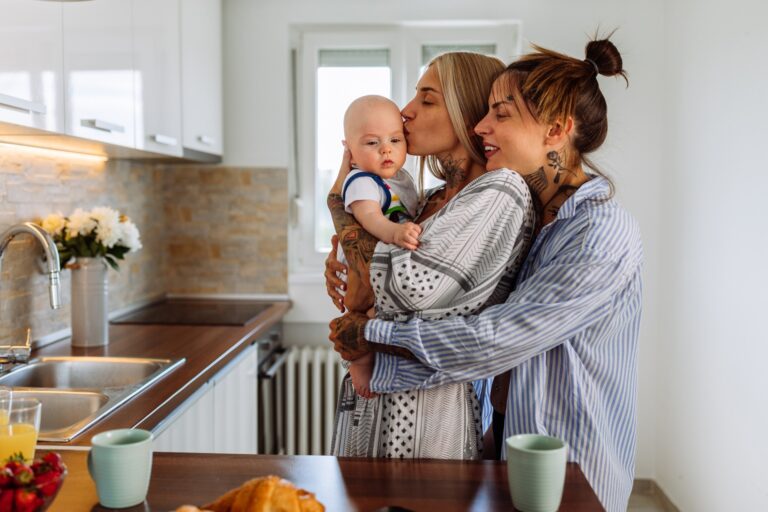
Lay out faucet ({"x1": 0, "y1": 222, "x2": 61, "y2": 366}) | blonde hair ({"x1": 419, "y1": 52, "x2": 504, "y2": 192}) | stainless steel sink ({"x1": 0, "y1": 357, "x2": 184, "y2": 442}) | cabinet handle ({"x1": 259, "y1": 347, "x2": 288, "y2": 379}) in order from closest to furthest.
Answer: blonde hair ({"x1": 419, "y1": 52, "x2": 504, "y2": 192}) → stainless steel sink ({"x1": 0, "y1": 357, "x2": 184, "y2": 442}) → faucet ({"x1": 0, "y1": 222, "x2": 61, "y2": 366}) → cabinet handle ({"x1": 259, "y1": 347, "x2": 288, "y2": 379})

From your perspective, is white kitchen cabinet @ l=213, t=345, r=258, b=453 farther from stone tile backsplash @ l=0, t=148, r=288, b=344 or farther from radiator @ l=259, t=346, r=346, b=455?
stone tile backsplash @ l=0, t=148, r=288, b=344

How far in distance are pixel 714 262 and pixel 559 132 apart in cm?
169

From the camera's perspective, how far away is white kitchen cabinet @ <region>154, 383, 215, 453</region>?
194 cm

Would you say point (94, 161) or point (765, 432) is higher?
Answer: point (94, 161)

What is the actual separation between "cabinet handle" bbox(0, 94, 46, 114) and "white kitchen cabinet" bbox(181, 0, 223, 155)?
4.00 ft

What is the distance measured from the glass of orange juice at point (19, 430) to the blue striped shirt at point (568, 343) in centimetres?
56

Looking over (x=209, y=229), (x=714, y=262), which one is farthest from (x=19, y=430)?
→ (x=209, y=229)

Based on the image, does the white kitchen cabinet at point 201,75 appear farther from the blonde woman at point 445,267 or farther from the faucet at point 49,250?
the blonde woman at point 445,267

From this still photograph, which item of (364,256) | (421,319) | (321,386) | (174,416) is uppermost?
(364,256)

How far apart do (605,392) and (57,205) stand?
77.1 inches

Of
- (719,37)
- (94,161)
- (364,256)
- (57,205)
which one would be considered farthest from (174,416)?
(719,37)

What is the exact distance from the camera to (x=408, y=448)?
142 centimetres

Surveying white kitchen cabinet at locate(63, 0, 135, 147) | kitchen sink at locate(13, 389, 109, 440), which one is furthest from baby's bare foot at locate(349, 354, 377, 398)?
white kitchen cabinet at locate(63, 0, 135, 147)

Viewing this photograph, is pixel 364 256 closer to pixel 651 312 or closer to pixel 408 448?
pixel 408 448
